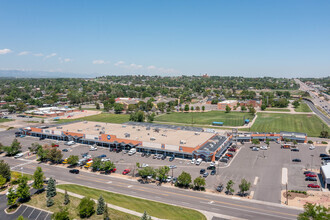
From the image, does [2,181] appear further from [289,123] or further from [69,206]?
[289,123]

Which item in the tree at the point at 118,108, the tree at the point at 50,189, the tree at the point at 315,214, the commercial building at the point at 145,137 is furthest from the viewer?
the tree at the point at 118,108

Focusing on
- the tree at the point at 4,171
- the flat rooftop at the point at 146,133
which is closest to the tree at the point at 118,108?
the flat rooftop at the point at 146,133

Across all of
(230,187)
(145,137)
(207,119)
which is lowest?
(230,187)

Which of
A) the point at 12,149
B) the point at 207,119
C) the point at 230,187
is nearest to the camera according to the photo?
the point at 230,187

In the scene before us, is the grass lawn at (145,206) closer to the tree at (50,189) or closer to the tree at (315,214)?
the tree at (50,189)

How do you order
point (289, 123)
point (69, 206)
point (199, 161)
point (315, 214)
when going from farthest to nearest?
1. point (289, 123)
2. point (199, 161)
3. point (69, 206)
4. point (315, 214)

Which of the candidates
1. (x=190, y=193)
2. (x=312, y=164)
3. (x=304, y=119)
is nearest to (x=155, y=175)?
(x=190, y=193)

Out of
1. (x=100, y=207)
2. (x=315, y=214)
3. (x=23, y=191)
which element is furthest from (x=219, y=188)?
(x=23, y=191)
